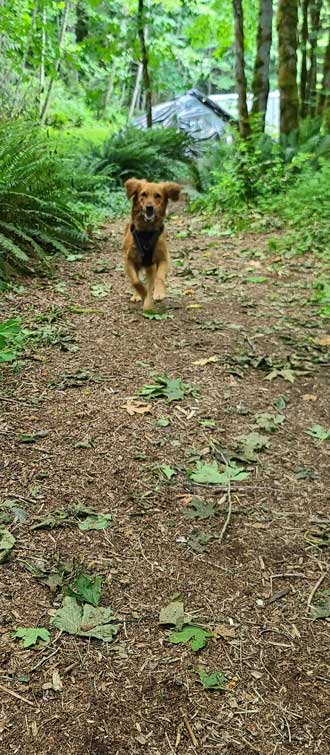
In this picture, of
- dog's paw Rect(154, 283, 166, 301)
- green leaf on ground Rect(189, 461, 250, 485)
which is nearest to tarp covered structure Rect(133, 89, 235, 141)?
dog's paw Rect(154, 283, 166, 301)

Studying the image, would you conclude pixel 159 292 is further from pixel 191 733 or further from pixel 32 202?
pixel 191 733

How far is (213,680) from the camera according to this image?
208 cm

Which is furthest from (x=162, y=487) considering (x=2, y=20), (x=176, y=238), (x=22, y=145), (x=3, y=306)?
(x=2, y=20)

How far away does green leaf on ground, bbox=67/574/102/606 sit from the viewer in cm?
237

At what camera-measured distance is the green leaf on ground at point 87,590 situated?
2.37 m

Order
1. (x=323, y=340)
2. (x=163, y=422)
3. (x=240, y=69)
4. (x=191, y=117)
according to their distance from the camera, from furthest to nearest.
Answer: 1. (x=191, y=117)
2. (x=240, y=69)
3. (x=323, y=340)
4. (x=163, y=422)

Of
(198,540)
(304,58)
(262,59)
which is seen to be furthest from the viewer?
(304,58)

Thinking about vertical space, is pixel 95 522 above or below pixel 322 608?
above

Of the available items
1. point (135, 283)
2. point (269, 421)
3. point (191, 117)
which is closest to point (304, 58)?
point (191, 117)

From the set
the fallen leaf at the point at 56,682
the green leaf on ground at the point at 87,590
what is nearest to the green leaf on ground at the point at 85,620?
the green leaf on ground at the point at 87,590

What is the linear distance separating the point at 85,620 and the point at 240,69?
1099 cm

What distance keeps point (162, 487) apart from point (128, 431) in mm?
576

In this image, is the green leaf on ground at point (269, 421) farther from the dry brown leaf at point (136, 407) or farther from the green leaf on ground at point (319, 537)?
the green leaf on ground at point (319, 537)

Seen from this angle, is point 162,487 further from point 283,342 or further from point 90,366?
point 283,342
